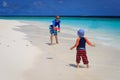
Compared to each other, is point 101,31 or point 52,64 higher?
point 52,64

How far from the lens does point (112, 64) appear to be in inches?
396

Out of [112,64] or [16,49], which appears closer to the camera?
[112,64]

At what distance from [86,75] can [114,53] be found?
382cm

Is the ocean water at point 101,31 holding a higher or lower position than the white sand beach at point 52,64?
lower

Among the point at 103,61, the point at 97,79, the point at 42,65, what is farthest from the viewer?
the point at 103,61

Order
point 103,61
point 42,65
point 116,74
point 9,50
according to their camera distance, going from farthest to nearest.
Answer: point 9,50, point 103,61, point 42,65, point 116,74

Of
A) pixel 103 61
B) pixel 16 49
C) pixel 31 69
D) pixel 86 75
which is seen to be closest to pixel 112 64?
pixel 103 61

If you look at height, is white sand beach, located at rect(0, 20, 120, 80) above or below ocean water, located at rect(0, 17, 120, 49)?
above

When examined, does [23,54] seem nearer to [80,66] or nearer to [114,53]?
[80,66]

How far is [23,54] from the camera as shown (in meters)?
A: 10.9

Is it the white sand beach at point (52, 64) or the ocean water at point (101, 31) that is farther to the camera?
the ocean water at point (101, 31)

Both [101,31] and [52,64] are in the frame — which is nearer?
[52,64]

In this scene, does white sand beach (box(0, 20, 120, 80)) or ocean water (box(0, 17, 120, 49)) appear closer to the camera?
white sand beach (box(0, 20, 120, 80))

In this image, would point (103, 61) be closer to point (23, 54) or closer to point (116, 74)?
point (116, 74)
